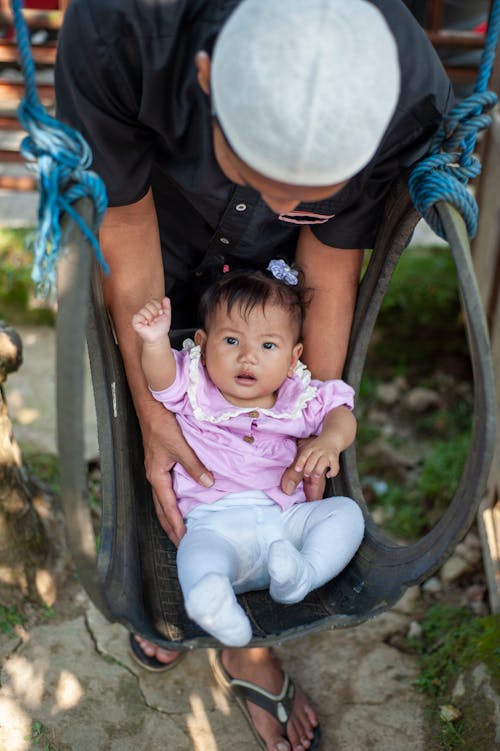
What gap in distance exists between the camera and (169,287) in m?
2.21

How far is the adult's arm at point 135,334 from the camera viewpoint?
1930 millimetres

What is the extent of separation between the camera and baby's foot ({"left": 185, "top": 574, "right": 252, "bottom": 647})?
5.29 ft

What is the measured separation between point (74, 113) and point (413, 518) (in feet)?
6.21

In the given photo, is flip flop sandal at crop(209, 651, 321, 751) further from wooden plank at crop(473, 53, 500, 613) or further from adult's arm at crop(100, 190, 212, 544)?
wooden plank at crop(473, 53, 500, 613)

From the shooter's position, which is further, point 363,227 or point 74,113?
point 363,227

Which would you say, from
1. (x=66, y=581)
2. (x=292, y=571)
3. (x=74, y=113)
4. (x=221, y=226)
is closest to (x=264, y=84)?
(x=74, y=113)

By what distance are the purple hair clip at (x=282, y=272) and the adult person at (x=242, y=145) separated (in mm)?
52

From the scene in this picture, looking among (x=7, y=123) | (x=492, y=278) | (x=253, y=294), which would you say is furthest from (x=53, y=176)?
(x=7, y=123)

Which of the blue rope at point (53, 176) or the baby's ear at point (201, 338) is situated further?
the baby's ear at point (201, 338)

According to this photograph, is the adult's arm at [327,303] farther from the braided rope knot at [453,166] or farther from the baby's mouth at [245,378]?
the braided rope knot at [453,166]

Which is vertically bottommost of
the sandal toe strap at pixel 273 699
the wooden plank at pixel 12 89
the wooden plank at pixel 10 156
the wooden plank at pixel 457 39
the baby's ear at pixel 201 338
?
the sandal toe strap at pixel 273 699

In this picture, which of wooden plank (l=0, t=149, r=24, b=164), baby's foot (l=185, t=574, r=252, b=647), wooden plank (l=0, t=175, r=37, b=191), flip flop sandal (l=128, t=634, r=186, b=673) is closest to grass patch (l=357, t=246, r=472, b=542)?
flip flop sandal (l=128, t=634, r=186, b=673)

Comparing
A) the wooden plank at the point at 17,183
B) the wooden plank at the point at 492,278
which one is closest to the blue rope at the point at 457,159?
the wooden plank at the point at 492,278

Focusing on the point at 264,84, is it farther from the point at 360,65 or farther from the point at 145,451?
the point at 145,451
